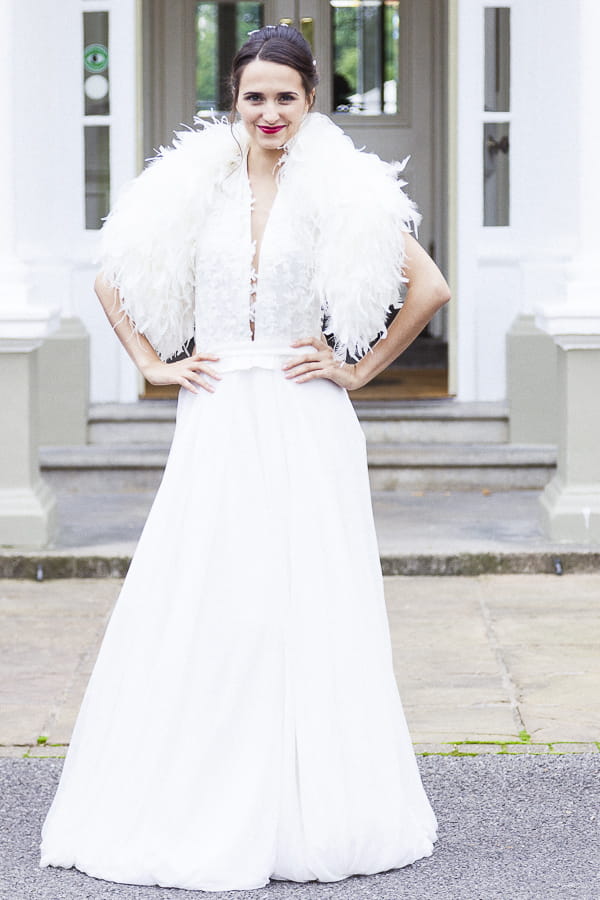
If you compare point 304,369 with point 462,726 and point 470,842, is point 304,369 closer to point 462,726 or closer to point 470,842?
point 470,842

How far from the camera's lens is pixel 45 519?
6.97 meters

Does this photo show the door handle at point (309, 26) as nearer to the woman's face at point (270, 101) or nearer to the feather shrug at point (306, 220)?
the feather shrug at point (306, 220)

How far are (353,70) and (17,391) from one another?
5.05 m

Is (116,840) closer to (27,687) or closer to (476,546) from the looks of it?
(27,687)

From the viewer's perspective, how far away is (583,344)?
6918mm

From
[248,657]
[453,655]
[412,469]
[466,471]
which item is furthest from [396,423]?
[248,657]

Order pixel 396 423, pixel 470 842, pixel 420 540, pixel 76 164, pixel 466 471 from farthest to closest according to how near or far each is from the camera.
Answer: pixel 76 164 < pixel 396 423 < pixel 466 471 < pixel 420 540 < pixel 470 842

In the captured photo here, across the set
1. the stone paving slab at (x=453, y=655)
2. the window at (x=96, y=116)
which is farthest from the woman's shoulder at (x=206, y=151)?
the window at (x=96, y=116)

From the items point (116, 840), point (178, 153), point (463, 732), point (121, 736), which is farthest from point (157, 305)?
point (463, 732)

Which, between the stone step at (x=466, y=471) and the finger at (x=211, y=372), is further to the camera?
the stone step at (x=466, y=471)

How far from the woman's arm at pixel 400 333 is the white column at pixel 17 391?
3457 millimetres

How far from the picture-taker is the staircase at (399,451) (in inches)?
326

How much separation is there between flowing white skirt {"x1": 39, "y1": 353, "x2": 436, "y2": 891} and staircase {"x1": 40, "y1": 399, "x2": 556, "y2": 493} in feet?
15.3

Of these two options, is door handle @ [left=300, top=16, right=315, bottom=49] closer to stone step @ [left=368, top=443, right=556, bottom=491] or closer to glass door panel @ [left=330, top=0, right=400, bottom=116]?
glass door panel @ [left=330, top=0, right=400, bottom=116]
